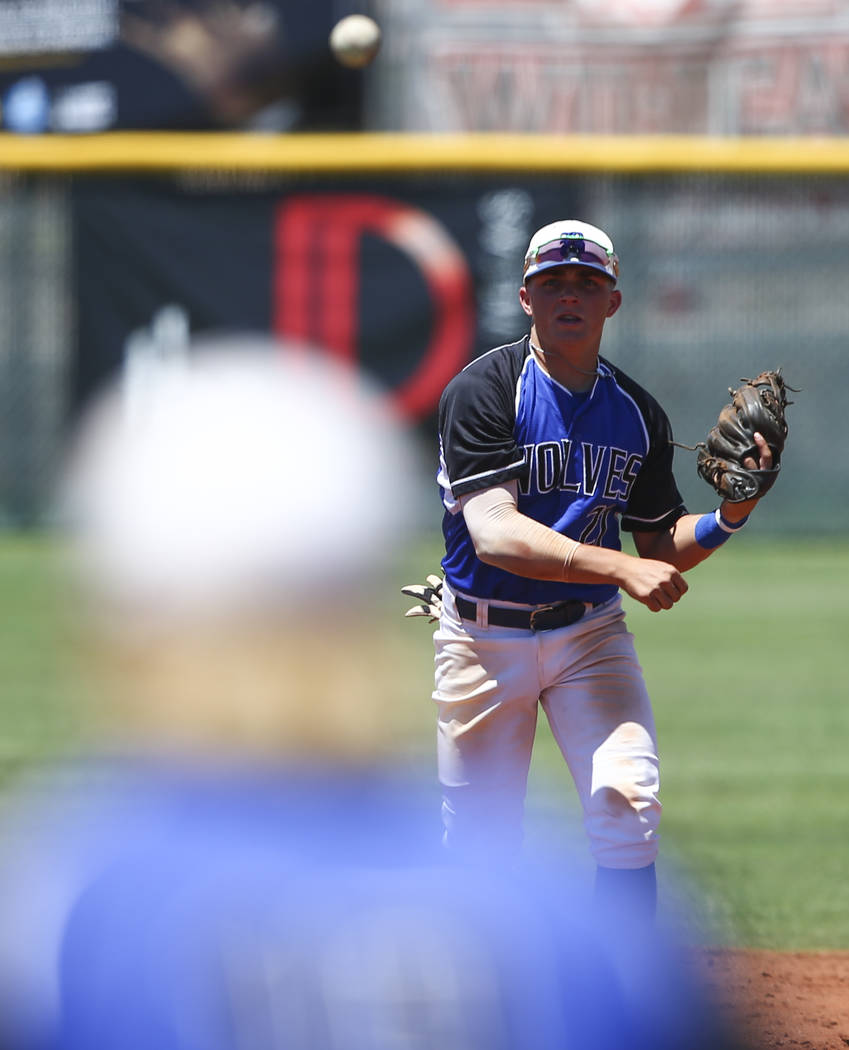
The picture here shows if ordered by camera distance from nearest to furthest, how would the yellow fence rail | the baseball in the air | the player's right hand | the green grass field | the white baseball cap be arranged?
the player's right hand < the white baseball cap < the green grass field < the baseball in the air < the yellow fence rail

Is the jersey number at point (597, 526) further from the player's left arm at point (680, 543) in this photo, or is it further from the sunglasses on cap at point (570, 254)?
the sunglasses on cap at point (570, 254)

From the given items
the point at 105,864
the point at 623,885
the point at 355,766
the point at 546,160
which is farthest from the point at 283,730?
the point at 546,160

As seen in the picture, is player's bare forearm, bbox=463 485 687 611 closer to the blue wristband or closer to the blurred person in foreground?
the blue wristband

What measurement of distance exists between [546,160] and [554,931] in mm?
12371

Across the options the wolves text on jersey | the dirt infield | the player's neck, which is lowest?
the dirt infield

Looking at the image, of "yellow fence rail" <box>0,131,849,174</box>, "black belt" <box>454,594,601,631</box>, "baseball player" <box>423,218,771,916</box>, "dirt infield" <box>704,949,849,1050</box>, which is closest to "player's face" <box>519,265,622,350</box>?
"baseball player" <box>423,218,771,916</box>

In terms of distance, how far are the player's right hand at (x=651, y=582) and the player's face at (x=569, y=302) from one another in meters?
0.54

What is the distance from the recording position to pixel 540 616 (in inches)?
150

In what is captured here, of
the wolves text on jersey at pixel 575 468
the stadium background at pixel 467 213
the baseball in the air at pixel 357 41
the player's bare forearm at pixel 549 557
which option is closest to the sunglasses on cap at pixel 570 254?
the wolves text on jersey at pixel 575 468

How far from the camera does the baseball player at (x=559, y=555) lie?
11.8 feet

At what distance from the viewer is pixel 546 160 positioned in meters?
13.3

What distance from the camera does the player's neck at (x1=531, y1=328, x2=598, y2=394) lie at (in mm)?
3697

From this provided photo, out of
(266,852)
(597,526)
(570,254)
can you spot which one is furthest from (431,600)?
(266,852)

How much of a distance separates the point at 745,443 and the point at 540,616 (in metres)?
0.61
